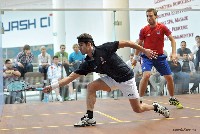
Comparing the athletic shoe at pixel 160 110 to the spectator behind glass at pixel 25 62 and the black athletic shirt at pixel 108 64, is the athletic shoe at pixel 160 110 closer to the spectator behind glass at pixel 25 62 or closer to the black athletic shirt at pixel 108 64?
the black athletic shirt at pixel 108 64

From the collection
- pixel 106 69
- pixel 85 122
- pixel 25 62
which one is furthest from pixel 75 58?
pixel 106 69

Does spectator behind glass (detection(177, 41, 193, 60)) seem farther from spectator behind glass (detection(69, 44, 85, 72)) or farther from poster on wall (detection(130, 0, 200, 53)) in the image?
spectator behind glass (detection(69, 44, 85, 72))

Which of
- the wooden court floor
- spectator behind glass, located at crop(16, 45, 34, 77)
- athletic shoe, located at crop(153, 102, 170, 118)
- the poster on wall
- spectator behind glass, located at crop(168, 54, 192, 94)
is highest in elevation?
the poster on wall

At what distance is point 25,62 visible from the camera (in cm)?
961

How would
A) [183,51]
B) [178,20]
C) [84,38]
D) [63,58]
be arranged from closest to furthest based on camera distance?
1. [84,38]
2. [63,58]
3. [183,51]
4. [178,20]

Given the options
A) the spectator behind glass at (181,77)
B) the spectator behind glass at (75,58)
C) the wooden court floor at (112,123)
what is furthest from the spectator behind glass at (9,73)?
the spectator behind glass at (181,77)

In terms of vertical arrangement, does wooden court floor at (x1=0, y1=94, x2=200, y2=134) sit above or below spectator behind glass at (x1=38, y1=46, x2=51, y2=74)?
below

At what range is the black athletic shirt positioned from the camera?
4887mm

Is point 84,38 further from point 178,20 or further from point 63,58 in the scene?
point 178,20

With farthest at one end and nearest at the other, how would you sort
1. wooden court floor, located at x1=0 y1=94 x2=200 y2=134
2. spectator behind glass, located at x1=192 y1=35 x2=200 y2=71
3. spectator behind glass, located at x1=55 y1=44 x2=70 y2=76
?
spectator behind glass, located at x1=192 y1=35 x2=200 y2=71 < spectator behind glass, located at x1=55 y1=44 x2=70 y2=76 < wooden court floor, located at x1=0 y1=94 x2=200 y2=134

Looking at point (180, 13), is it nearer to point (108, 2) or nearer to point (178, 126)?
point (108, 2)

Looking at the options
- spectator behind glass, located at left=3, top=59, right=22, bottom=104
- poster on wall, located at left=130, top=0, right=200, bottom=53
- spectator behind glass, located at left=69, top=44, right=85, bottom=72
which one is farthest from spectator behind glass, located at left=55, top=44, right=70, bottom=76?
poster on wall, located at left=130, top=0, right=200, bottom=53

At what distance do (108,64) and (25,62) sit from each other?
500 cm

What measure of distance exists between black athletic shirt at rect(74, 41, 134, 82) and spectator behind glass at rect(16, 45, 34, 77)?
4.75m
